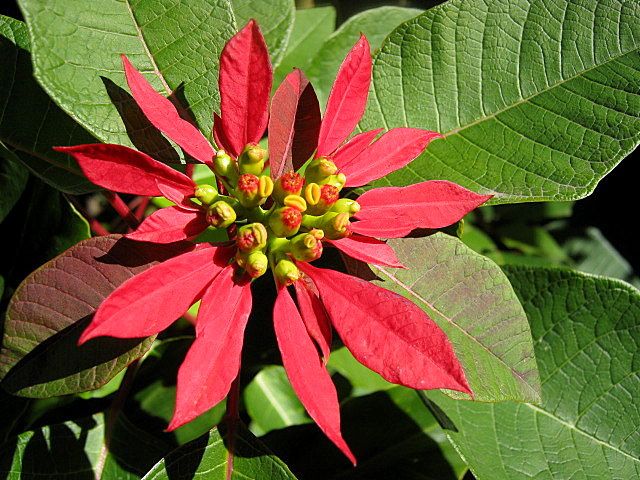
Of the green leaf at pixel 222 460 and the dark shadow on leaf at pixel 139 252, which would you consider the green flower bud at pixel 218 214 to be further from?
the green leaf at pixel 222 460

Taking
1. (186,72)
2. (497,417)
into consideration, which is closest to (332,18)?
(186,72)

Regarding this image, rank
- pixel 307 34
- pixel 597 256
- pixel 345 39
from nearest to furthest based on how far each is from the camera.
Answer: pixel 345 39, pixel 307 34, pixel 597 256

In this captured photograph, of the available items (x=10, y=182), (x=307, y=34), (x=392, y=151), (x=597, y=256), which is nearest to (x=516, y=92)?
(x=392, y=151)

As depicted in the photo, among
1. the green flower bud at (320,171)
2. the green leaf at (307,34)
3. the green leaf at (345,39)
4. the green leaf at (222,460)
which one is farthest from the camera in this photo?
the green leaf at (307,34)

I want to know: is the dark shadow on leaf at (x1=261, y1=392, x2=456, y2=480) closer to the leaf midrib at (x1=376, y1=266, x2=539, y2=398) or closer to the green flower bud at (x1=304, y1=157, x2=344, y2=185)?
the leaf midrib at (x1=376, y1=266, x2=539, y2=398)

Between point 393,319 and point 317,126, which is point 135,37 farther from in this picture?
point 393,319

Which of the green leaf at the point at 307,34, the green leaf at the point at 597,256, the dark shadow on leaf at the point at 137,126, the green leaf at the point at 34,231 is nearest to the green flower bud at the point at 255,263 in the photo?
the dark shadow on leaf at the point at 137,126

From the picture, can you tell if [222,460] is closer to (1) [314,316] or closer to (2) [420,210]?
(1) [314,316]
